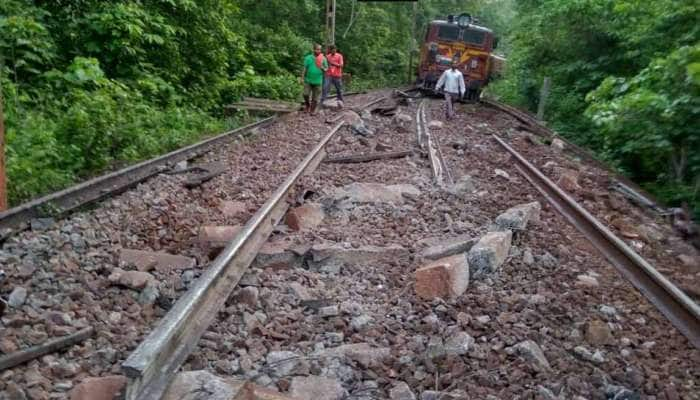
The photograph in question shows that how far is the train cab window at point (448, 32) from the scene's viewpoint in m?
21.6

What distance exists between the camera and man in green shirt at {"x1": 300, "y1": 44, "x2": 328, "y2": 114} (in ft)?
47.2

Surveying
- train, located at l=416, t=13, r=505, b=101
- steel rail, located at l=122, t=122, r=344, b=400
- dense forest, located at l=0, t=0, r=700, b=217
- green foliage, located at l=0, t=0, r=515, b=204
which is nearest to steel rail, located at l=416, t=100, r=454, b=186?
dense forest, located at l=0, t=0, r=700, b=217

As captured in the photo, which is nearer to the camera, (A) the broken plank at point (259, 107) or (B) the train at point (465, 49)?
(A) the broken plank at point (259, 107)

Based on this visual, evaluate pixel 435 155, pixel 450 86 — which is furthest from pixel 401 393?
pixel 450 86

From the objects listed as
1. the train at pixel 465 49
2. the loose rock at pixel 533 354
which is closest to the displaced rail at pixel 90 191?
the loose rock at pixel 533 354

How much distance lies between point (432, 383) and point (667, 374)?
1334 mm

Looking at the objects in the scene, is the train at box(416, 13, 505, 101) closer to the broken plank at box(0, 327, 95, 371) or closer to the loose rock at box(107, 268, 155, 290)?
the loose rock at box(107, 268, 155, 290)

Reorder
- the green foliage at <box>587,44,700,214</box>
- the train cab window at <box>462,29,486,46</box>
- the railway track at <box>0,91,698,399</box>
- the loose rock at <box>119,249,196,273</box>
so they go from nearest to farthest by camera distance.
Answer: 1. the railway track at <box>0,91,698,399</box>
2. the loose rock at <box>119,249,196,273</box>
3. the green foliage at <box>587,44,700,214</box>
4. the train cab window at <box>462,29,486,46</box>

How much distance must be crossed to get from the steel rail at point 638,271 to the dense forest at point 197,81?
69.1 inches

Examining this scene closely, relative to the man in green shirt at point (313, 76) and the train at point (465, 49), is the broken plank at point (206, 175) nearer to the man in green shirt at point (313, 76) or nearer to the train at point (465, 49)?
the man in green shirt at point (313, 76)

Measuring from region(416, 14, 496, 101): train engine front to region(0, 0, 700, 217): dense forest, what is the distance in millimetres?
1523

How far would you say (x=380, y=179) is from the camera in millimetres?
7574

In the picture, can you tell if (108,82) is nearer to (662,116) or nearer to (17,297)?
(17,297)

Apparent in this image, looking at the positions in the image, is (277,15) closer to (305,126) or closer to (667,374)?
(305,126)
